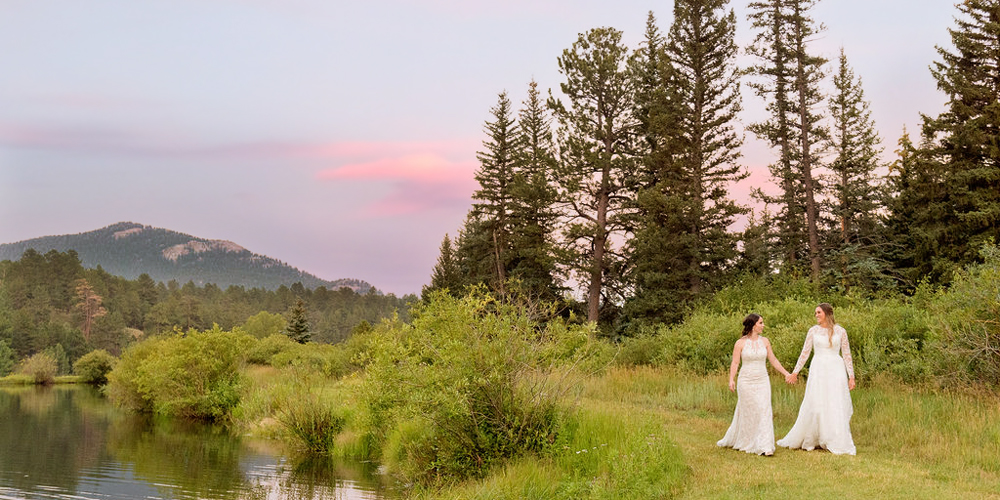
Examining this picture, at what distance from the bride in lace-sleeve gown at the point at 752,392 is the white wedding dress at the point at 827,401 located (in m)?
Result: 0.49

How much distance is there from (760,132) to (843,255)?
7.62m

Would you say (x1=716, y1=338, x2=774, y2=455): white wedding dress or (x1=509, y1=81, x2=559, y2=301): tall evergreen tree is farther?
(x1=509, y1=81, x2=559, y2=301): tall evergreen tree

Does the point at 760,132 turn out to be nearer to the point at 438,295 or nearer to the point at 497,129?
the point at 497,129

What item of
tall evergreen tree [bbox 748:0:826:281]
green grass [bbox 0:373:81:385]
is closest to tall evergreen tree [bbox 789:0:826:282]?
tall evergreen tree [bbox 748:0:826:281]

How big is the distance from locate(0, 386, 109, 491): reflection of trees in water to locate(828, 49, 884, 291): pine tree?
95.2 ft

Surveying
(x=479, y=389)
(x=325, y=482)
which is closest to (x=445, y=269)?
(x=325, y=482)

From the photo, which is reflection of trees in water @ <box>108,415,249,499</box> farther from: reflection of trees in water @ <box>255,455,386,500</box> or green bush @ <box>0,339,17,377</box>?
green bush @ <box>0,339,17,377</box>

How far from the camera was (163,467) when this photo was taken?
65.7ft

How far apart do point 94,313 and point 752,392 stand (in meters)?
124

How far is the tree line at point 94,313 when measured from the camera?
97.0 m

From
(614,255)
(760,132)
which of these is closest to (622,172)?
(614,255)

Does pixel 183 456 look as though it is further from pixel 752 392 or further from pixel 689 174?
pixel 689 174

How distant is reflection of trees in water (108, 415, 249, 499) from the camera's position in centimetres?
1708

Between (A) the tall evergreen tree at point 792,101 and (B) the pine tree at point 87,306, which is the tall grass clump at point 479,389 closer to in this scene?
(A) the tall evergreen tree at point 792,101
